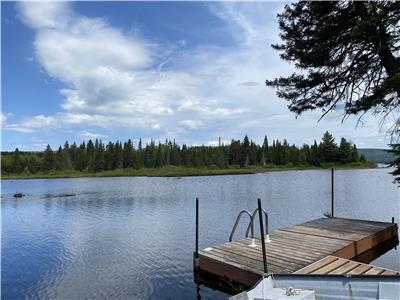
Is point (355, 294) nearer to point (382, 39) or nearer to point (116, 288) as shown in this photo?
point (116, 288)

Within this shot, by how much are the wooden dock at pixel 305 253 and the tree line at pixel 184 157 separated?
334 feet

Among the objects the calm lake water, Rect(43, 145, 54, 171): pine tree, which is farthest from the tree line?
the calm lake water

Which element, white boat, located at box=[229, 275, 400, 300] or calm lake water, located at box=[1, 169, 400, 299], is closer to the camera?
white boat, located at box=[229, 275, 400, 300]

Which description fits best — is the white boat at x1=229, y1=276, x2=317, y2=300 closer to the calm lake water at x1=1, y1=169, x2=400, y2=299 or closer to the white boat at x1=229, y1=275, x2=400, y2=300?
the white boat at x1=229, y1=275, x2=400, y2=300

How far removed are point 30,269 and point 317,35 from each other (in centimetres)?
1364

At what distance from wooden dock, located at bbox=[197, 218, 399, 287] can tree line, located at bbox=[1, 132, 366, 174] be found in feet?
334

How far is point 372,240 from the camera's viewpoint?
14.0 metres

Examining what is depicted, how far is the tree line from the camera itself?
11653cm

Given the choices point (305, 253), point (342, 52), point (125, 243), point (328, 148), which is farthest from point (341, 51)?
point (328, 148)

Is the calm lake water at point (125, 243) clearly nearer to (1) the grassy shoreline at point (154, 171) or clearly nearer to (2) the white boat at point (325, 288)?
Answer: (2) the white boat at point (325, 288)

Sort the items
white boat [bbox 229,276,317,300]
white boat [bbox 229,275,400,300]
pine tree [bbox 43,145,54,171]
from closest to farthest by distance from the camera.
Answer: white boat [bbox 229,275,400,300]
white boat [bbox 229,276,317,300]
pine tree [bbox 43,145,54,171]

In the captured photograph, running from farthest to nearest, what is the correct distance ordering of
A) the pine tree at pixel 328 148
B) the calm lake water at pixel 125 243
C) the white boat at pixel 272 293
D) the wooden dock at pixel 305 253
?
1. the pine tree at pixel 328 148
2. the calm lake water at pixel 125 243
3. the wooden dock at pixel 305 253
4. the white boat at pixel 272 293

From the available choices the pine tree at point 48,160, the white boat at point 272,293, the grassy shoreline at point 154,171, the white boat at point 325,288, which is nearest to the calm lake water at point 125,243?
the white boat at point 272,293

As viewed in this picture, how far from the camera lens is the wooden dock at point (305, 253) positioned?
30.7ft
